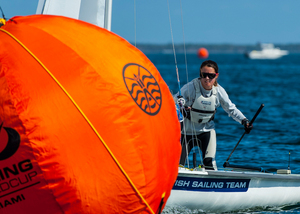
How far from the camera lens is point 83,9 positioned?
5.46 m

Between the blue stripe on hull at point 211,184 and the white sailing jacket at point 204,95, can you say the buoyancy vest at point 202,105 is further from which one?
the blue stripe on hull at point 211,184

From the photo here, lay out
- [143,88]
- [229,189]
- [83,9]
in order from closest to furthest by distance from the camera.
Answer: [143,88] → [229,189] → [83,9]

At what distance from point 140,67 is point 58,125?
79cm

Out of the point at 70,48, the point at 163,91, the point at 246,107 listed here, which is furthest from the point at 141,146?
the point at 246,107

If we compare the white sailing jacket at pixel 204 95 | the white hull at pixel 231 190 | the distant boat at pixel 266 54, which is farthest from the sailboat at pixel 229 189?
the distant boat at pixel 266 54

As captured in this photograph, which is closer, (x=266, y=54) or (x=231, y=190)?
(x=231, y=190)

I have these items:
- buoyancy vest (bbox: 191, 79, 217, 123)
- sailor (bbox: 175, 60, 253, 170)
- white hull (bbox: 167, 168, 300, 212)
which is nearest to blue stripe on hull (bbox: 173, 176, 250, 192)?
white hull (bbox: 167, 168, 300, 212)

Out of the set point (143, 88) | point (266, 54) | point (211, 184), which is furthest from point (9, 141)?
point (266, 54)

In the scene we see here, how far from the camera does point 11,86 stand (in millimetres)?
3277

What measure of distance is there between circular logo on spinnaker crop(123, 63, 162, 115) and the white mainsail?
1722 mm

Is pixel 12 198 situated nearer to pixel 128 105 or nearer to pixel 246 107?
pixel 128 105

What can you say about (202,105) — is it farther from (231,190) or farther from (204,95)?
(231,190)

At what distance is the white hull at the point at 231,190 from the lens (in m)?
4.99

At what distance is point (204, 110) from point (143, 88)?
164 centimetres
